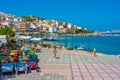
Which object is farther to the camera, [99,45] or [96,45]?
[99,45]

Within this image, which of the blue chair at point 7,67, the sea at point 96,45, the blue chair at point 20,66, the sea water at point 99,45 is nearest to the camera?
the blue chair at point 7,67

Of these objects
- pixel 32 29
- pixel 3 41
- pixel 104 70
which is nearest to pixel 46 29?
pixel 32 29

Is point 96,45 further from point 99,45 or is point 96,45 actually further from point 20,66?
point 20,66

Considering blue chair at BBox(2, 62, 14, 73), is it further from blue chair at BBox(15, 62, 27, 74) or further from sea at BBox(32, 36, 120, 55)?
sea at BBox(32, 36, 120, 55)

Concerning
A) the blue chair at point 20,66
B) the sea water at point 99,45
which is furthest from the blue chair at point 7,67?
the sea water at point 99,45

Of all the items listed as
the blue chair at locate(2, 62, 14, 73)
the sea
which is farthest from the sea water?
the blue chair at locate(2, 62, 14, 73)

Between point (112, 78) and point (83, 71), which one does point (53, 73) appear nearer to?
point (83, 71)

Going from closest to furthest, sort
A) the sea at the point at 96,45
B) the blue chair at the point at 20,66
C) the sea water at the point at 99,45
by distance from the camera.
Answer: the blue chair at the point at 20,66 → the sea at the point at 96,45 → the sea water at the point at 99,45

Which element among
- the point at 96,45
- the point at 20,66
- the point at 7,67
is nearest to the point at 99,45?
the point at 96,45

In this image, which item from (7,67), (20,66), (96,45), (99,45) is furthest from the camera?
(99,45)

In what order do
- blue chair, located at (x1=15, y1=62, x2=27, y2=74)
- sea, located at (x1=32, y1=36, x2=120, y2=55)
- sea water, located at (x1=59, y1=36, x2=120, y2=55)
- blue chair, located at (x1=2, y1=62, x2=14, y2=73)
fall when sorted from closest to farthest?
blue chair, located at (x1=2, y1=62, x2=14, y2=73), blue chair, located at (x1=15, y1=62, x2=27, y2=74), sea, located at (x1=32, y1=36, x2=120, y2=55), sea water, located at (x1=59, y1=36, x2=120, y2=55)

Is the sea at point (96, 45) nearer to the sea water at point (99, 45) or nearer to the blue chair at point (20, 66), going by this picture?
the sea water at point (99, 45)

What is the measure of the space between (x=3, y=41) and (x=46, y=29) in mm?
147808

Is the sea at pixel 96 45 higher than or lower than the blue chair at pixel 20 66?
lower
